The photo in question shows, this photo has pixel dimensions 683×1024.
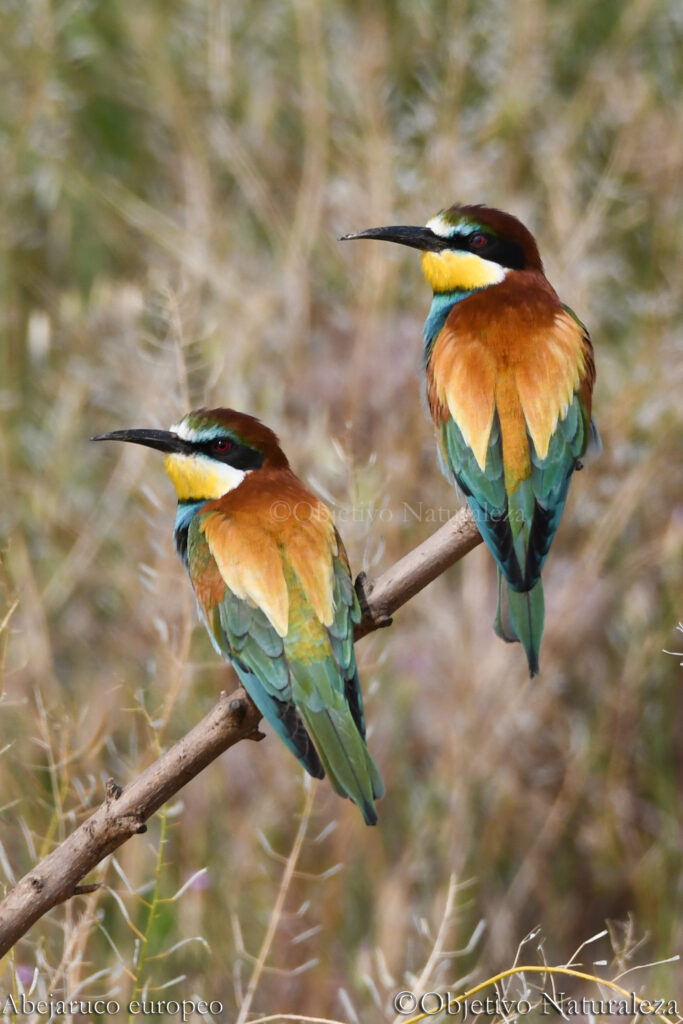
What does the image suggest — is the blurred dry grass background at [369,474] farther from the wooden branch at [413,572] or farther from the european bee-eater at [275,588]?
the wooden branch at [413,572]

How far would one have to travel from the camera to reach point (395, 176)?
3.26 meters

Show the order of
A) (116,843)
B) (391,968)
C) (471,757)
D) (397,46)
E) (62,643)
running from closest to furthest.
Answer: (116,843)
(391,968)
(471,757)
(62,643)
(397,46)

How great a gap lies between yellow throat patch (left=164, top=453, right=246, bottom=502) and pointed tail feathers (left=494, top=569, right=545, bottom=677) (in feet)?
1.31

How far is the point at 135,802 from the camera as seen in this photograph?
46.7 inches

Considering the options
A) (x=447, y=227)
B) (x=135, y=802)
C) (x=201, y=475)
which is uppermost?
(x=447, y=227)

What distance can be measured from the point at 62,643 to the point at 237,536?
194 centimetres

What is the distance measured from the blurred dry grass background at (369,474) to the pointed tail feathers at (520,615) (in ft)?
2.83

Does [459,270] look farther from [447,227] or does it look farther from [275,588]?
[275,588]

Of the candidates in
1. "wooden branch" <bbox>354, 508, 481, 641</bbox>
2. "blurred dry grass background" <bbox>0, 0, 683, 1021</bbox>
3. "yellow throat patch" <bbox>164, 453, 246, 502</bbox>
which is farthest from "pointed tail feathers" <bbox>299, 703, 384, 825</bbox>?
"blurred dry grass background" <bbox>0, 0, 683, 1021</bbox>

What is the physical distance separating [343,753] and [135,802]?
28cm

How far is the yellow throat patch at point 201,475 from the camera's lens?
167cm

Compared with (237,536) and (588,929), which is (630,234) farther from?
(237,536)

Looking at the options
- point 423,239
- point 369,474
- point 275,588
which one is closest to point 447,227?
point 423,239

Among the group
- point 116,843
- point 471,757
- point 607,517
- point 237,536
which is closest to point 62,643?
point 471,757
